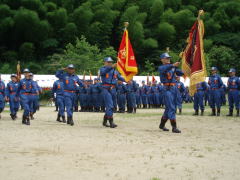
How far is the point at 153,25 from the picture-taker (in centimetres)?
6556

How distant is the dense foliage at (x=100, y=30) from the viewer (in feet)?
175

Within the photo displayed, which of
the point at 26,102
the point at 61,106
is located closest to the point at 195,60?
the point at 61,106

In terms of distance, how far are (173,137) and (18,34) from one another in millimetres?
46965

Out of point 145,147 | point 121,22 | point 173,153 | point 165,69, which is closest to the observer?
point 173,153

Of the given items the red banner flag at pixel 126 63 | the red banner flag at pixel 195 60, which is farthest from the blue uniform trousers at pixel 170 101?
the red banner flag at pixel 126 63

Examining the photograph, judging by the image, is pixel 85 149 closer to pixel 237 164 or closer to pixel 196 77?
pixel 237 164

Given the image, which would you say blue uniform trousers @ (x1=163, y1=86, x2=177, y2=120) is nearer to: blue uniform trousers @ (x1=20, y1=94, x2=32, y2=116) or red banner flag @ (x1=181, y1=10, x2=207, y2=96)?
red banner flag @ (x1=181, y1=10, x2=207, y2=96)

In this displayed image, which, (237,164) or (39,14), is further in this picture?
(39,14)

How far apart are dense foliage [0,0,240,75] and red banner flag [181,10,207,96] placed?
106 ft

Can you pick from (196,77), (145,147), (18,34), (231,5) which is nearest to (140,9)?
(231,5)

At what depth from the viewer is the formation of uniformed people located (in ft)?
43.6

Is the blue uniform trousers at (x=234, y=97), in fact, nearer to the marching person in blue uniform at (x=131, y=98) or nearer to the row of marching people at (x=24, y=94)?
the marching person in blue uniform at (x=131, y=98)

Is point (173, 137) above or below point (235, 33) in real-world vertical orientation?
below

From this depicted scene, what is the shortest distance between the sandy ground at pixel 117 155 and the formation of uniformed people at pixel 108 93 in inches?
62.5
